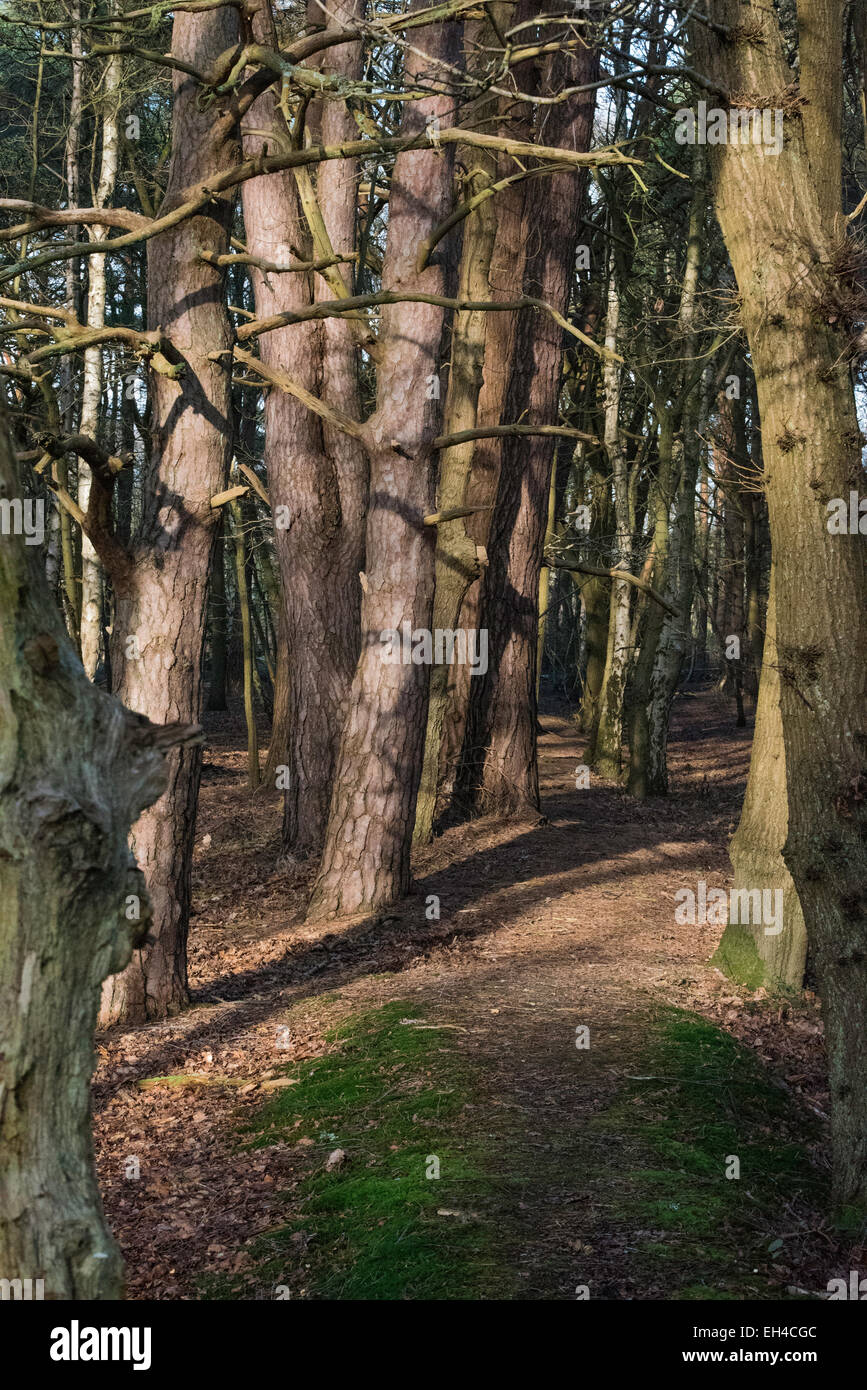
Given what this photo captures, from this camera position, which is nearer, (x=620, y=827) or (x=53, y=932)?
(x=53, y=932)

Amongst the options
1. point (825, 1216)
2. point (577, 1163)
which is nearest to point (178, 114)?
point (577, 1163)

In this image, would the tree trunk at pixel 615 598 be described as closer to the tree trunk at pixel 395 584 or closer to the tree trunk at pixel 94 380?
the tree trunk at pixel 94 380

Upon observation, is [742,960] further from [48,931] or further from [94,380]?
[94,380]

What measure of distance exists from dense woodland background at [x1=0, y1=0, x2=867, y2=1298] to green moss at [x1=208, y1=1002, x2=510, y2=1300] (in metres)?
0.85

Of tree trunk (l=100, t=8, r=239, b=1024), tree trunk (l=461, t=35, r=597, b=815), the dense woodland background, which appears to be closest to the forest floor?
the dense woodland background

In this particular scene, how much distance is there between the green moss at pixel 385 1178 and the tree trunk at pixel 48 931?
1610 mm

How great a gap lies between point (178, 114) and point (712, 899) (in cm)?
766

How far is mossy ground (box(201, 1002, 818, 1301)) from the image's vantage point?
464cm

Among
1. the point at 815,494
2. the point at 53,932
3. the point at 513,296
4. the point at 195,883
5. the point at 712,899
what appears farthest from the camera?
the point at 513,296

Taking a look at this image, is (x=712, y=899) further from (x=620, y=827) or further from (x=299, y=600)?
(x=299, y=600)

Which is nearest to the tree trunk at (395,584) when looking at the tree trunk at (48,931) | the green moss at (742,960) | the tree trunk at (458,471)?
the tree trunk at (458,471)

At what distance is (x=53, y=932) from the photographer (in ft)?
10.8

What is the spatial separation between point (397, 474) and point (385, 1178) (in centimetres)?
605

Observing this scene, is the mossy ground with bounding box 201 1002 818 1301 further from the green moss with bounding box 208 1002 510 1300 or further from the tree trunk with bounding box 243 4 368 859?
the tree trunk with bounding box 243 4 368 859
